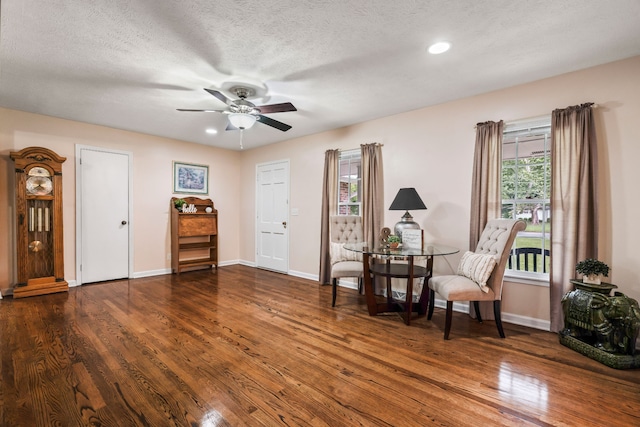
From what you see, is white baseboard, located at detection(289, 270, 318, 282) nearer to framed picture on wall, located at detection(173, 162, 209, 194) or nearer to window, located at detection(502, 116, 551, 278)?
framed picture on wall, located at detection(173, 162, 209, 194)

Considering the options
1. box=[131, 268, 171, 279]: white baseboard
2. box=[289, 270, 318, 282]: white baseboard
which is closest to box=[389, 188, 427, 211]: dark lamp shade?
box=[289, 270, 318, 282]: white baseboard

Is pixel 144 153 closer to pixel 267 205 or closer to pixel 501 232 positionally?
pixel 267 205

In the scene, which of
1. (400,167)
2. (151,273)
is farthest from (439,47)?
(151,273)

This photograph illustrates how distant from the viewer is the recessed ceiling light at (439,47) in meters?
2.50

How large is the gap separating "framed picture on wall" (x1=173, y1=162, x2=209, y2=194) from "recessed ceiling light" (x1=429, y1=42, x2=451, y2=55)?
16.1 feet

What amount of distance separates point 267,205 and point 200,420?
4698 mm

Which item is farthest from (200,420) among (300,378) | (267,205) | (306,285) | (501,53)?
(267,205)

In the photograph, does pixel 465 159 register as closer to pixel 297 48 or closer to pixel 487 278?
pixel 487 278

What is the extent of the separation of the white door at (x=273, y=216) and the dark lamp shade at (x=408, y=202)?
2.73 meters

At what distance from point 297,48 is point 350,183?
2.65 m

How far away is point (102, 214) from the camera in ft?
16.1

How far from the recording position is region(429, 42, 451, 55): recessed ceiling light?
8.19 ft

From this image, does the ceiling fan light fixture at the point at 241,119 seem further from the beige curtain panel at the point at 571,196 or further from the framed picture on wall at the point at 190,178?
the beige curtain panel at the point at 571,196

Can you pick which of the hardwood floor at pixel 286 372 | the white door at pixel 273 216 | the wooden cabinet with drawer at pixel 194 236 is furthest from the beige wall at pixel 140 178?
the hardwood floor at pixel 286 372
